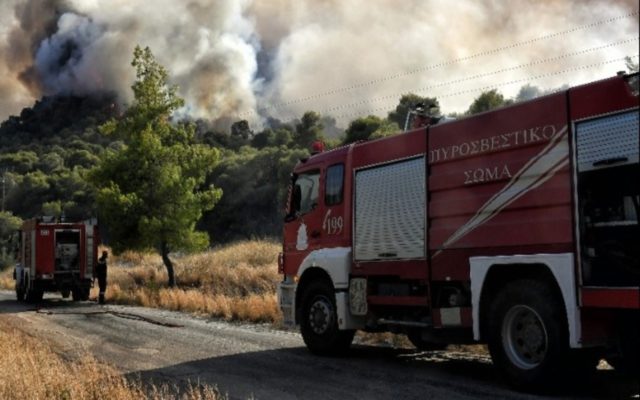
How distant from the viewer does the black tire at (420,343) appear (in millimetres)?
10252

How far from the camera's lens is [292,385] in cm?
868

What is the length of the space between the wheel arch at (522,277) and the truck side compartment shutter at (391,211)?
1322 mm

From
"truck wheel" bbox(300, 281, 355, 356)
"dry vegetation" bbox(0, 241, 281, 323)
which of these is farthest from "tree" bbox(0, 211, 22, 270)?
"truck wheel" bbox(300, 281, 355, 356)

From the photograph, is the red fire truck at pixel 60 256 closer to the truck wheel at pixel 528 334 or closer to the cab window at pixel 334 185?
the cab window at pixel 334 185

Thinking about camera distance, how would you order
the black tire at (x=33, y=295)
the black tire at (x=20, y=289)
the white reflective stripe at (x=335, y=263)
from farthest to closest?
the black tire at (x=20, y=289) → the black tire at (x=33, y=295) → the white reflective stripe at (x=335, y=263)

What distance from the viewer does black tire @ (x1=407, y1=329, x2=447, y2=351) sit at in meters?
10.3

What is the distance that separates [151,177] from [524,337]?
20.8 metres

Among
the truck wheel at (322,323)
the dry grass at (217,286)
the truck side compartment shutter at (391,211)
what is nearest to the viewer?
the truck side compartment shutter at (391,211)

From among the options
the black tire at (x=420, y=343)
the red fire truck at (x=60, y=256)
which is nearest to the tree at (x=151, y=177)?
the red fire truck at (x=60, y=256)

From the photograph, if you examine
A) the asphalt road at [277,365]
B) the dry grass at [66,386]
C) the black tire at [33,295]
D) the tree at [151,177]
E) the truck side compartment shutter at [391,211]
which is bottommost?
the asphalt road at [277,365]

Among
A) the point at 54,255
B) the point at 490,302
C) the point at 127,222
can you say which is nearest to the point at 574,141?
the point at 490,302

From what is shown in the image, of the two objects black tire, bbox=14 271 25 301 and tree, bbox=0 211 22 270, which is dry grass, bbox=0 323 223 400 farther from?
tree, bbox=0 211 22 270

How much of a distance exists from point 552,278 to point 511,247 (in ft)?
2.08

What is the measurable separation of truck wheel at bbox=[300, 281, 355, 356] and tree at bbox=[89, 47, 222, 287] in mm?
14954
